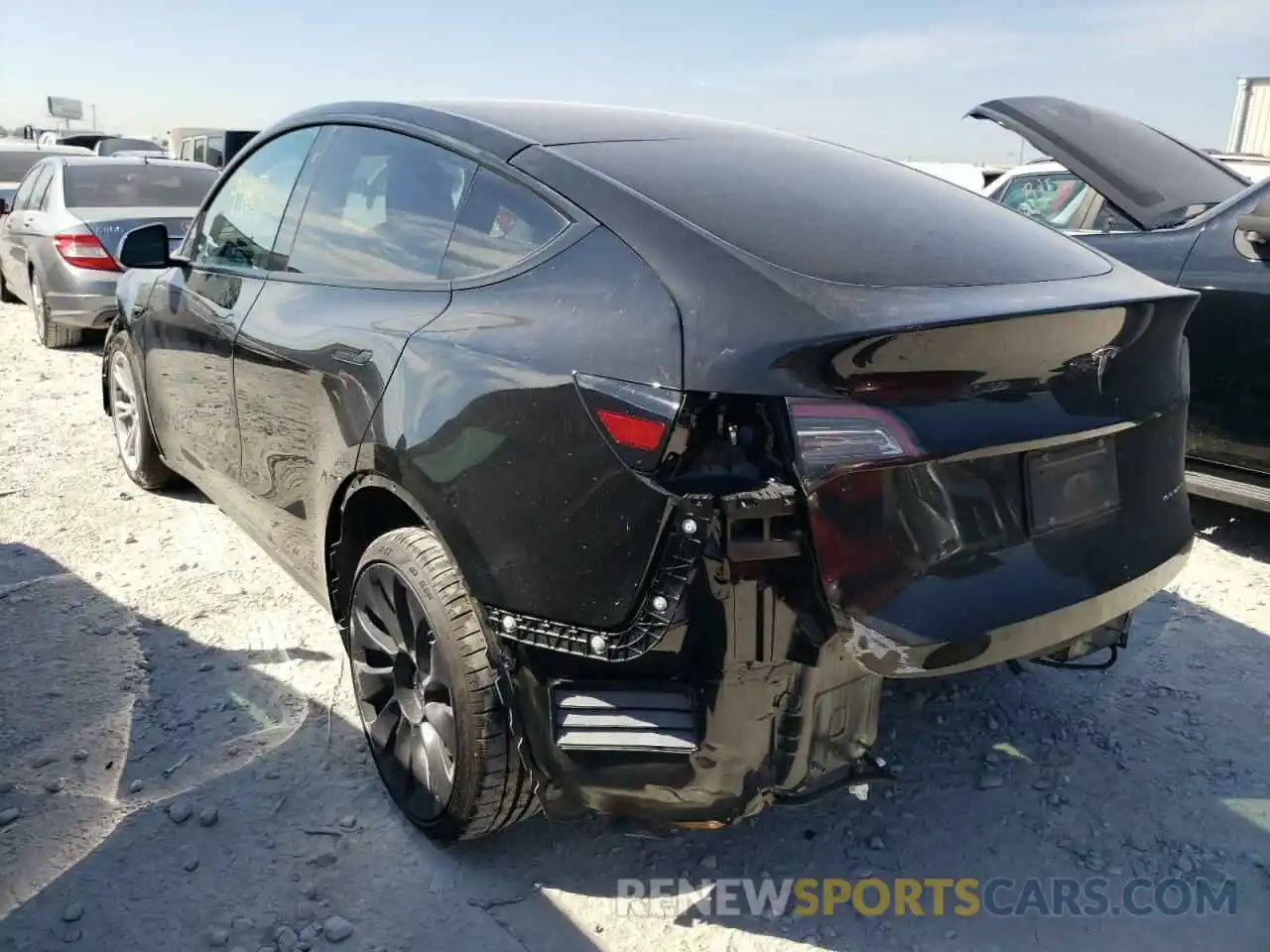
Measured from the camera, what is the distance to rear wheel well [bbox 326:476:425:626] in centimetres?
243

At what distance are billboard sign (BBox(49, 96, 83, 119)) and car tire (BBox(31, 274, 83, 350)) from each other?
46868 mm

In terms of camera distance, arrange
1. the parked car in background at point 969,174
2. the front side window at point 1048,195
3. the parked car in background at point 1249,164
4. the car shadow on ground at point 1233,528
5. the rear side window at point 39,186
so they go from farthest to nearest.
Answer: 1. the parked car in background at point 969,174
2. the rear side window at point 39,186
3. the parked car in background at point 1249,164
4. the front side window at point 1048,195
5. the car shadow on ground at point 1233,528

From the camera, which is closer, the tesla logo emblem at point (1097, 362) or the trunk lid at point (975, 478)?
the trunk lid at point (975, 478)

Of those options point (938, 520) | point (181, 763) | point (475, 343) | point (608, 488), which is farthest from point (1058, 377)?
point (181, 763)

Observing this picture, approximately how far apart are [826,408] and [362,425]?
1.19 meters

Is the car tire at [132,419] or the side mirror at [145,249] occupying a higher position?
the side mirror at [145,249]

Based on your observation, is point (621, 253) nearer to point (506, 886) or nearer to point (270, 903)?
point (506, 886)

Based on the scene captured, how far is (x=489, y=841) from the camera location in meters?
2.44

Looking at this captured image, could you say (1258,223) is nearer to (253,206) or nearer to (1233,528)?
(1233,528)

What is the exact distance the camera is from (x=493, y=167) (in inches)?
90.1

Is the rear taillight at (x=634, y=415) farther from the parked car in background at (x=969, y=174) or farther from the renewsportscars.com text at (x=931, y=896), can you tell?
the parked car in background at (x=969, y=174)

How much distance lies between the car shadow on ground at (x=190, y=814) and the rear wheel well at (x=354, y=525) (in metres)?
0.46

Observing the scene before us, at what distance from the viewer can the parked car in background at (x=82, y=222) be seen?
24.7 feet

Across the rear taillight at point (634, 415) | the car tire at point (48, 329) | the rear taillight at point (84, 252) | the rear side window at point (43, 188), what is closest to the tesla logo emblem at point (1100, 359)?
the rear taillight at point (634, 415)
